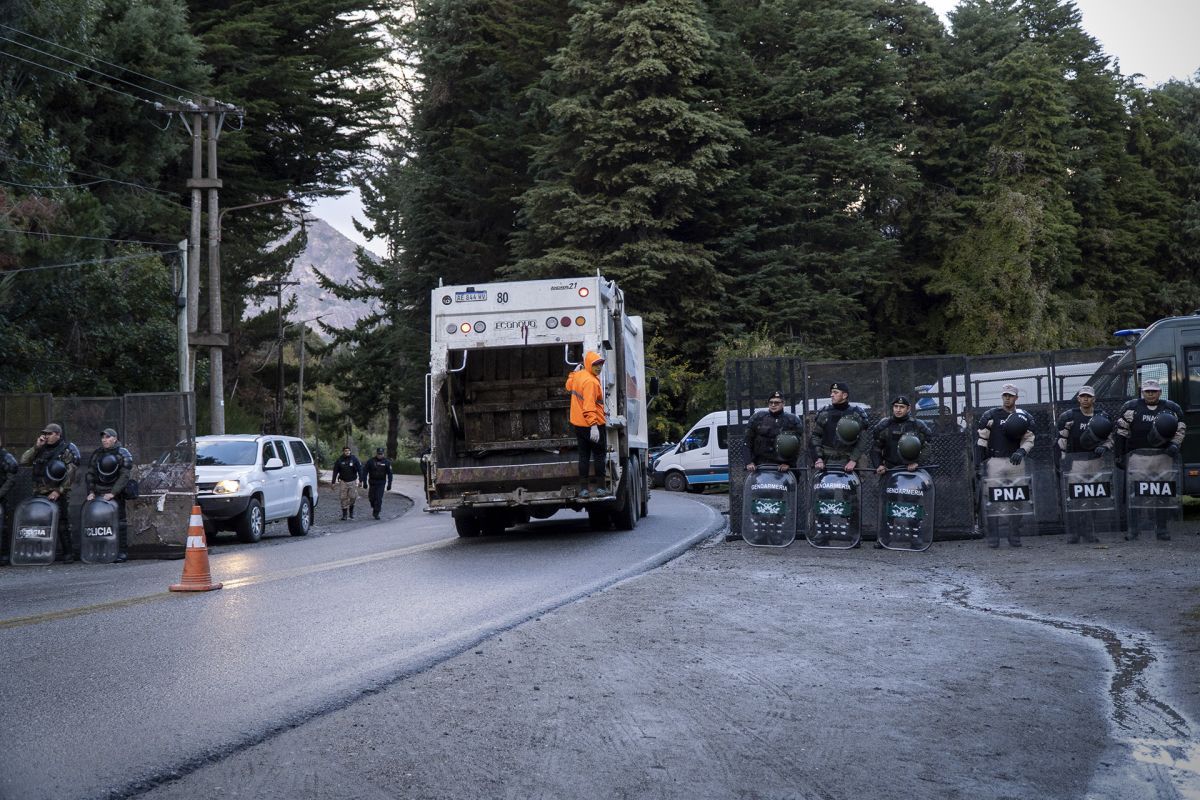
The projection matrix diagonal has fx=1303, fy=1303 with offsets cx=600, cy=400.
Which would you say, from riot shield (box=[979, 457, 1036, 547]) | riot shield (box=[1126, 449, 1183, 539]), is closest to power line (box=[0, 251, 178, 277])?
riot shield (box=[979, 457, 1036, 547])

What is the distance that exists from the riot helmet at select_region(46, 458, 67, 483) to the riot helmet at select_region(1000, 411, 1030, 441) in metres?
12.0

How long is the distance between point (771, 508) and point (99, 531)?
8825 mm

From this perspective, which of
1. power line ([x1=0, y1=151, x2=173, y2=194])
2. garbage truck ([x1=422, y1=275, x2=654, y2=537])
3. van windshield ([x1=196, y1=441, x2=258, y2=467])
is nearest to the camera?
garbage truck ([x1=422, y1=275, x2=654, y2=537])

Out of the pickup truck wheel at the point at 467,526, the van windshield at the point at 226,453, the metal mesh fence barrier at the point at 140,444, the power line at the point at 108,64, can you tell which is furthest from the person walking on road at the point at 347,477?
the pickup truck wheel at the point at 467,526

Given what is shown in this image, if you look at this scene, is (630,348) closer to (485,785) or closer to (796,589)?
(796,589)

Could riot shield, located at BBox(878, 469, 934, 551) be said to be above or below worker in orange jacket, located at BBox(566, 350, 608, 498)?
below

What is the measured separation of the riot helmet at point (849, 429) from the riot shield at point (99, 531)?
9492 millimetres

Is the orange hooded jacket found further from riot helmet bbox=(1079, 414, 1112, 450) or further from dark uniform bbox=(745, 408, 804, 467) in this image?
riot helmet bbox=(1079, 414, 1112, 450)

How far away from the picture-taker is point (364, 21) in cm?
3809

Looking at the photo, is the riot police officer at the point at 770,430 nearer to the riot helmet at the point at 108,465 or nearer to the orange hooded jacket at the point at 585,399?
the orange hooded jacket at the point at 585,399

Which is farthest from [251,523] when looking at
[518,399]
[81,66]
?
[81,66]

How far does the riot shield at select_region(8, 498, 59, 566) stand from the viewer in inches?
672

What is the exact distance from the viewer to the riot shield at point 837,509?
15.2m

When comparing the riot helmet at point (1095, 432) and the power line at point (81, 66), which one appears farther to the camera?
the power line at point (81, 66)
